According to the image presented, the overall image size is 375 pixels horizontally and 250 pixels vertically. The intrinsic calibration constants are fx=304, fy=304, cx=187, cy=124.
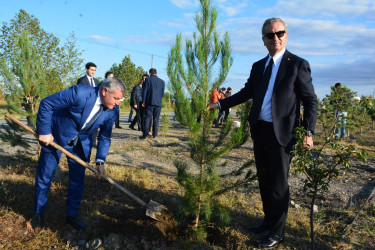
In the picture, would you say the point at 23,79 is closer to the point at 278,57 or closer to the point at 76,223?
the point at 76,223

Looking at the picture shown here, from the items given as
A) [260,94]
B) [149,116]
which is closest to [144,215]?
[260,94]

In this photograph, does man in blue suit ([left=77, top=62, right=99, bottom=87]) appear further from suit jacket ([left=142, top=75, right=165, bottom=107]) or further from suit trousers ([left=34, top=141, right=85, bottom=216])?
suit trousers ([left=34, top=141, right=85, bottom=216])

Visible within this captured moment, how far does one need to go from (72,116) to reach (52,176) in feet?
2.26

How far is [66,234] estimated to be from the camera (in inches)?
123

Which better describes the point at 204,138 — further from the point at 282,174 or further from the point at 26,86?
the point at 26,86

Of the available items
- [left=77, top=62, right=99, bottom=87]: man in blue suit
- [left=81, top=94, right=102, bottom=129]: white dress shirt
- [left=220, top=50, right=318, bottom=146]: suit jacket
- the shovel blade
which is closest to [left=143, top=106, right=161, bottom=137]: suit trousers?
[left=77, top=62, right=99, bottom=87]: man in blue suit

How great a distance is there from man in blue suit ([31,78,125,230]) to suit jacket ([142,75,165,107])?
4472 millimetres

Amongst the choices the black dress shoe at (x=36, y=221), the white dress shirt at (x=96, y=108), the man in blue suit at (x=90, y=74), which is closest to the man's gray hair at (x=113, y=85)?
the white dress shirt at (x=96, y=108)

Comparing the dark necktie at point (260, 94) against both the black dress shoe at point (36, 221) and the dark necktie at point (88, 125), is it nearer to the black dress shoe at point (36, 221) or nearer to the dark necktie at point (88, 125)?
the dark necktie at point (88, 125)

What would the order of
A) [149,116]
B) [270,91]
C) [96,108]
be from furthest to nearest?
[149,116], [96,108], [270,91]

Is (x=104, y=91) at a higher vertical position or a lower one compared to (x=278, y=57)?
lower

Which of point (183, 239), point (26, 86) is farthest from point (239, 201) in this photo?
point (26, 86)

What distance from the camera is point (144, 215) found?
3.46 meters

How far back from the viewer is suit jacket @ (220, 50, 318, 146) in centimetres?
242
